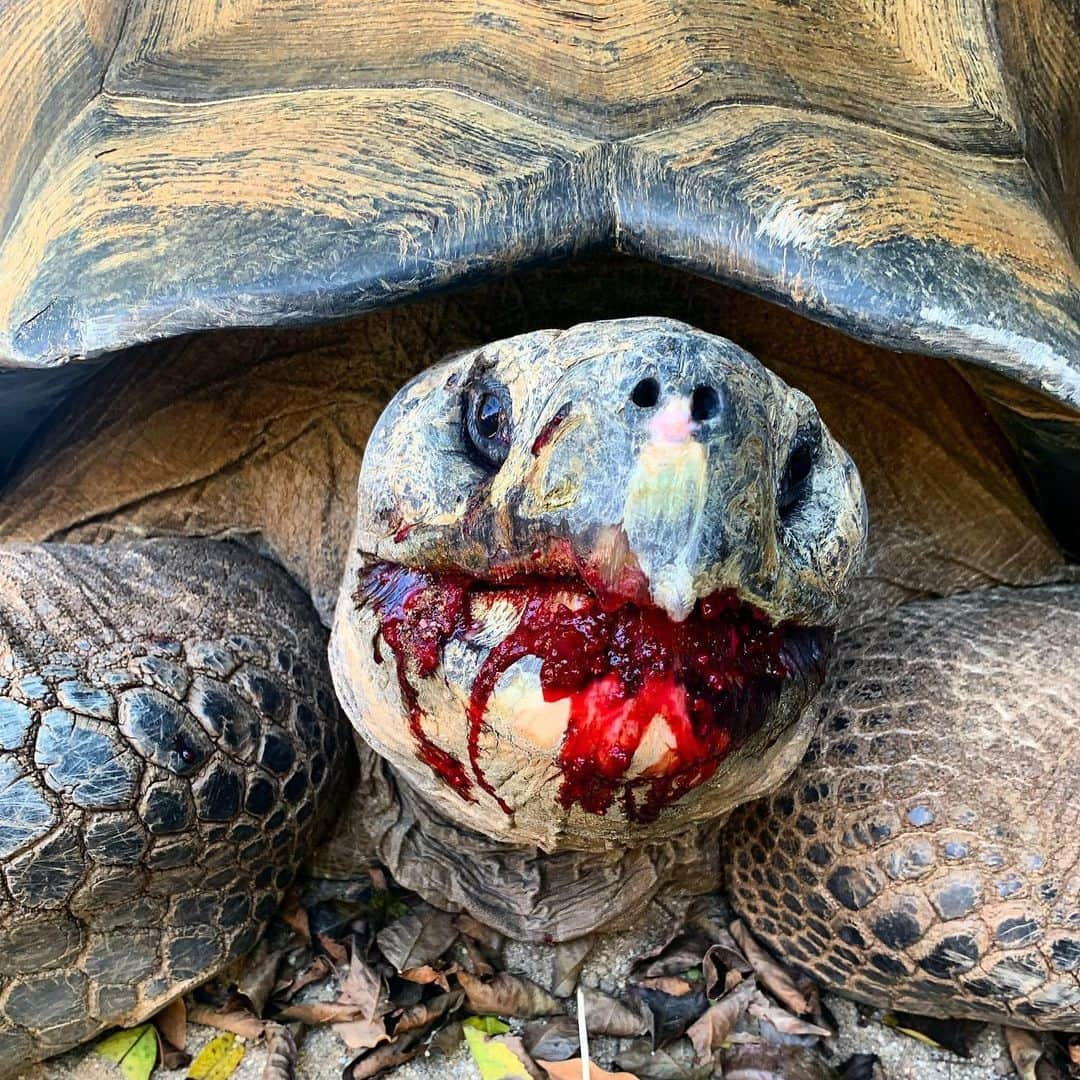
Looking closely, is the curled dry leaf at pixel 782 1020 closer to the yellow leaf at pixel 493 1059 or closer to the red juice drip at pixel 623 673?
the yellow leaf at pixel 493 1059

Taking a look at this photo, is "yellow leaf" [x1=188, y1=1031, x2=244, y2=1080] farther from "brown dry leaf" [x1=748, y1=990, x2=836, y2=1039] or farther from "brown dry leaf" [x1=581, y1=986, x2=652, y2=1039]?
"brown dry leaf" [x1=748, y1=990, x2=836, y2=1039]

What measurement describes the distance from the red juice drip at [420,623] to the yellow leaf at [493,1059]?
61cm

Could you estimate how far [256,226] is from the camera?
1.48m

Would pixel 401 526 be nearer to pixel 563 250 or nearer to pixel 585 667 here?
pixel 585 667

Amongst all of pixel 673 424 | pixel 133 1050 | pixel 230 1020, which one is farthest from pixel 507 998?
pixel 673 424

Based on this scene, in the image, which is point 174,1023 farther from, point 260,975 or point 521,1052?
point 521,1052

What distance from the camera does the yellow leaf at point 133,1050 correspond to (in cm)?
169

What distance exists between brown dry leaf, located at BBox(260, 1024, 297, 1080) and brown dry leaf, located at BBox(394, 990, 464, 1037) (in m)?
0.17

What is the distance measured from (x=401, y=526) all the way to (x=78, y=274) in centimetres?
67

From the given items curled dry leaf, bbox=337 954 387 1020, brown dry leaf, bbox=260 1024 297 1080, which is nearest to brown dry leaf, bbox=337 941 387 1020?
curled dry leaf, bbox=337 954 387 1020

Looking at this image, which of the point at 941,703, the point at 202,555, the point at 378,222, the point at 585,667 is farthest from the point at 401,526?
the point at 941,703

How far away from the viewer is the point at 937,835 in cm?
165

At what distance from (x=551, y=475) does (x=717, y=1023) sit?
121cm

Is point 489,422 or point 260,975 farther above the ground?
point 489,422
